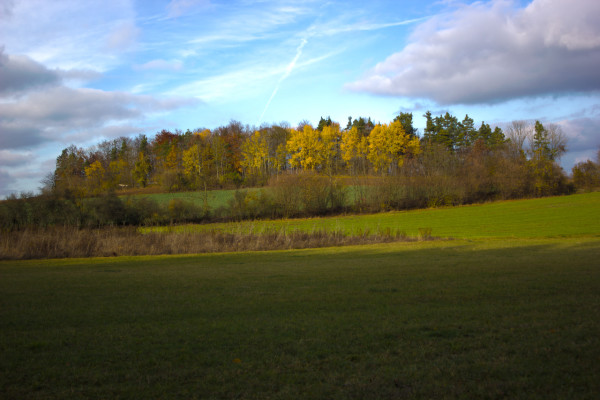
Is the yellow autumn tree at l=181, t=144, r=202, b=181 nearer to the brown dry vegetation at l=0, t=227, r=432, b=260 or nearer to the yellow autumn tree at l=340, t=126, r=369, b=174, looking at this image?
the yellow autumn tree at l=340, t=126, r=369, b=174

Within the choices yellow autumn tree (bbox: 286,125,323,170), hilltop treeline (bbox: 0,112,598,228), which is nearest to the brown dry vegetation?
hilltop treeline (bbox: 0,112,598,228)

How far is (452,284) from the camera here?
10836 mm

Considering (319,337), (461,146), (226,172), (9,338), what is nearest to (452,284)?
(319,337)

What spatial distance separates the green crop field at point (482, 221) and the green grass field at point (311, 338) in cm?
2347

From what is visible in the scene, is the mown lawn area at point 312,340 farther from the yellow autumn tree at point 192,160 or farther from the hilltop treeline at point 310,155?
the yellow autumn tree at point 192,160

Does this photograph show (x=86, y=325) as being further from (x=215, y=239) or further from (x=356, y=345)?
(x=215, y=239)

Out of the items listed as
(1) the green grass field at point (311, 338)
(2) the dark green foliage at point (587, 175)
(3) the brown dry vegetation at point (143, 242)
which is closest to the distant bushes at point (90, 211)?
(3) the brown dry vegetation at point (143, 242)

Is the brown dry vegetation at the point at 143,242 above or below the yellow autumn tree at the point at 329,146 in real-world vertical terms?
below

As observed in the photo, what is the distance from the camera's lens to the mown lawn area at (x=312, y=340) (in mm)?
4699

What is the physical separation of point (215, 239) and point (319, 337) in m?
24.7

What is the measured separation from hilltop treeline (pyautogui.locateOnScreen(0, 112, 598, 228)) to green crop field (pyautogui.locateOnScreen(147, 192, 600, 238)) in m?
3.78

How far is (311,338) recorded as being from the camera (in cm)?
651

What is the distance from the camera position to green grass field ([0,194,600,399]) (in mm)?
4711

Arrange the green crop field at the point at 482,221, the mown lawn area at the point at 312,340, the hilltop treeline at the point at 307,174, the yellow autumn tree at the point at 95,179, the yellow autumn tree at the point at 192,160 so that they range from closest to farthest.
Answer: the mown lawn area at the point at 312,340 → the green crop field at the point at 482,221 → the hilltop treeline at the point at 307,174 → the yellow autumn tree at the point at 95,179 → the yellow autumn tree at the point at 192,160
